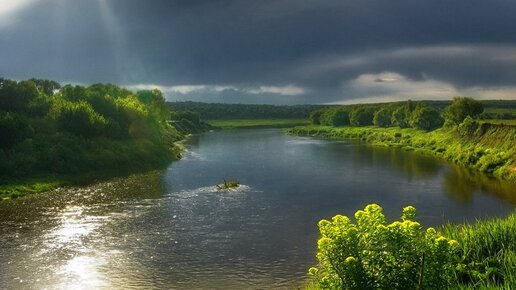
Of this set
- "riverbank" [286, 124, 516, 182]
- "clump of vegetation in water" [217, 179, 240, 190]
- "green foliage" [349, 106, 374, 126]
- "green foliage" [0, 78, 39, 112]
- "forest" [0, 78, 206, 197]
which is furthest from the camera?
"green foliage" [349, 106, 374, 126]

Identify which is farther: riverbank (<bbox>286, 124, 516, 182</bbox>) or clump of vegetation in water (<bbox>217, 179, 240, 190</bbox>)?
riverbank (<bbox>286, 124, 516, 182</bbox>)

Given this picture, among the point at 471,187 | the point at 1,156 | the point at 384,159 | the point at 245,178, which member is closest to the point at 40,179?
the point at 1,156

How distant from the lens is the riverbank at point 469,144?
7756 cm

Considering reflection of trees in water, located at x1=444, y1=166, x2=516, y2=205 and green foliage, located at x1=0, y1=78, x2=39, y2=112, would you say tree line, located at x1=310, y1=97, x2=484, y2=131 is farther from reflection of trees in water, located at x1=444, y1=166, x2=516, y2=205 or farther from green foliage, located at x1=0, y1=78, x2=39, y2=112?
green foliage, located at x1=0, y1=78, x2=39, y2=112

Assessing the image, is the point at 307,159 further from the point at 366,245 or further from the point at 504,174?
the point at 366,245

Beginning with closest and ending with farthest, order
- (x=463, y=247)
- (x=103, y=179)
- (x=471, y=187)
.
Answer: (x=463, y=247), (x=471, y=187), (x=103, y=179)

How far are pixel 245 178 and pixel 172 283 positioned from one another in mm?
43257

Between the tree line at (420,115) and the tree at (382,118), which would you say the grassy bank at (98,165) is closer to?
the tree line at (420,115)

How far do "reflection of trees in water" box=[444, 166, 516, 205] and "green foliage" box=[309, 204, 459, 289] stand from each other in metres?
44.3

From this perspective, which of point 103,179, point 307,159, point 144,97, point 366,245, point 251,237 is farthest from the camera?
point 144,97

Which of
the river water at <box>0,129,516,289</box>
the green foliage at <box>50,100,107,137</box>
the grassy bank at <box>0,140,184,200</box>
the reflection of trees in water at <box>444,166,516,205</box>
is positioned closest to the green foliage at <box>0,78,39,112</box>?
the green foliage at <box>50,100,107,137</box>

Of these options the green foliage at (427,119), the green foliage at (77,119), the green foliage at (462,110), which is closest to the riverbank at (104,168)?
the green foliage at (77,119)

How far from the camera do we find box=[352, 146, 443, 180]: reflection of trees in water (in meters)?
80.0

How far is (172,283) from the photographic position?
30.3 metres
